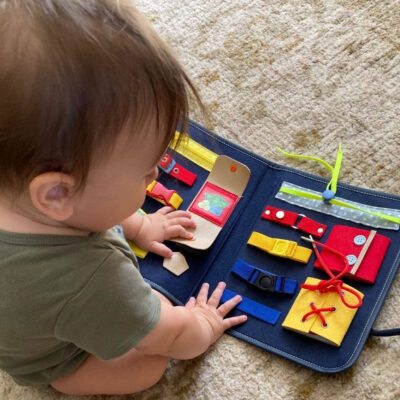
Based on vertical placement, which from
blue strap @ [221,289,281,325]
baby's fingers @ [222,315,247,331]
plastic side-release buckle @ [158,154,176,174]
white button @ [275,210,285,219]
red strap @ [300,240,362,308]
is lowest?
baby's fingers @ [222,315,247,331]

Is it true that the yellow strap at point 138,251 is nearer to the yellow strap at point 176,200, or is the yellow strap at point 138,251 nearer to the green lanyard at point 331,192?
the yellow strap at point 176,200

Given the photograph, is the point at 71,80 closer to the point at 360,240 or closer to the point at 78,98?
the point at 78,98

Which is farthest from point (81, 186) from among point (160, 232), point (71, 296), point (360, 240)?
point (360, 240)

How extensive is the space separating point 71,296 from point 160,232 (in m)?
0.29

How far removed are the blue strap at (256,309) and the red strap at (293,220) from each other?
14 centimetres

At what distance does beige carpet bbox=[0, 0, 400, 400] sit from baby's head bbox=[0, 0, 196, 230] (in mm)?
373

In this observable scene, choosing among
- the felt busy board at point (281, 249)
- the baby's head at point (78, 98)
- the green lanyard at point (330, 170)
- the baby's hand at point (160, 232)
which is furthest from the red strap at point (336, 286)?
the baby's head at point (78, 98)

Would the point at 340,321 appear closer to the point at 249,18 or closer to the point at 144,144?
the point at 144,144

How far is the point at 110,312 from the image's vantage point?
616 millimetres

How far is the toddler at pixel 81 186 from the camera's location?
0.47 metres

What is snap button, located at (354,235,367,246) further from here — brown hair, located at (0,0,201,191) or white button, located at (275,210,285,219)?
brown hair, located at (0,0,201,191)

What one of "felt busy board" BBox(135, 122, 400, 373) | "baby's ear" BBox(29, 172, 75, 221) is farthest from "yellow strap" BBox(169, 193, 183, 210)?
"baby's ear" BBox(29, 172, 75, 221)

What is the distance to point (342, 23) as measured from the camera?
1.04 metres

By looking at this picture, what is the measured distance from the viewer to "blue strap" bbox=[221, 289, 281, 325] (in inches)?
31.2
